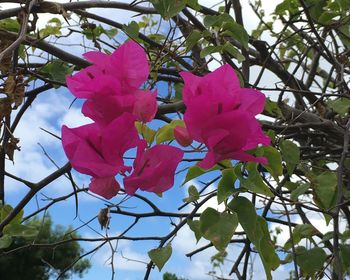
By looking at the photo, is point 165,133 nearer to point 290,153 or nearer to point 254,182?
point 254,182

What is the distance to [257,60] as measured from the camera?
1.26 m

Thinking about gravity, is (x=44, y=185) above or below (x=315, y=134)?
below

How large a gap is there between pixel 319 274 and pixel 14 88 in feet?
1.91

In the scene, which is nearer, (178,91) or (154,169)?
(154,169)

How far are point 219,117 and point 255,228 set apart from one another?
0.67 ft

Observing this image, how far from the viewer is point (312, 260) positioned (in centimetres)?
69

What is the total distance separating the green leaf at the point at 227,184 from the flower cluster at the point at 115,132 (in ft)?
0.58

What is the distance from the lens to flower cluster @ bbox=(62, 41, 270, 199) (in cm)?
29

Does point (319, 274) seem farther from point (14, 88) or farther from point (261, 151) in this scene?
point (14, 88)

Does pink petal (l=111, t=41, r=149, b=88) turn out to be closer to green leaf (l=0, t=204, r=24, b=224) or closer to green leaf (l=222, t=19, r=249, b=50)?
green leaf (l=222, t=19, r=249, b=50)

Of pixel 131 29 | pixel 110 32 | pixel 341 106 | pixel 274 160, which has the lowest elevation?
pixel 274 160

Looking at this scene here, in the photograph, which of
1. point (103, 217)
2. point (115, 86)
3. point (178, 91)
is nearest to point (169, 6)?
point (178, 91)

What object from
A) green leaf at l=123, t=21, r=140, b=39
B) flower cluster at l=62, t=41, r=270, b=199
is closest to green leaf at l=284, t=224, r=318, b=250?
green leaf at l=123, t=21, r=140, b=39

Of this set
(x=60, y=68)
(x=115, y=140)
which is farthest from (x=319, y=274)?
(x=115, y=140)
